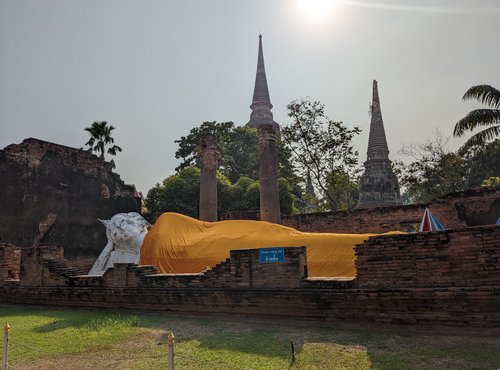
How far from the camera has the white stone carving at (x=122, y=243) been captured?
1303 cm

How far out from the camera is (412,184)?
24359mm

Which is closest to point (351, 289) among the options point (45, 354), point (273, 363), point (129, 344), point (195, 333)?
point (273, 363)

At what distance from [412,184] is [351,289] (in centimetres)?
1955

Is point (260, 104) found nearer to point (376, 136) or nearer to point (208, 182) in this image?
point (376, 136)

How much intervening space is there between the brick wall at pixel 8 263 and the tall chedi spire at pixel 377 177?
60.7 ft

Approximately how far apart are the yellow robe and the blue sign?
1.80 meters

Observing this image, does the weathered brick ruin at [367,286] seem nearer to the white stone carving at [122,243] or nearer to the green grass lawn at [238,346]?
the green grass lawn at [238,346]

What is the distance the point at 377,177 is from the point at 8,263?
19724 mm

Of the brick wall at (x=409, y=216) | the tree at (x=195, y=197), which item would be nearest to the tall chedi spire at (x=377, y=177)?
the tree at (x=195, y=197)

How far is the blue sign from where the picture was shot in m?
7.30

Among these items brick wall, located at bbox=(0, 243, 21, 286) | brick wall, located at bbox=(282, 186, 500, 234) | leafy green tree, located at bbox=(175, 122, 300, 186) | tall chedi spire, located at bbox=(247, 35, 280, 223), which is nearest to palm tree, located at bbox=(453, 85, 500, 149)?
brick wall, located at bbox=(282, 186, 500, 234)

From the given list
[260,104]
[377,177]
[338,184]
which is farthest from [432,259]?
[260,104]

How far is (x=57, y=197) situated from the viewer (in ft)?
56.9

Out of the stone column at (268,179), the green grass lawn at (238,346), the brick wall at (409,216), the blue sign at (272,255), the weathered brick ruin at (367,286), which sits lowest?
the green grass lawn at (238,346)
